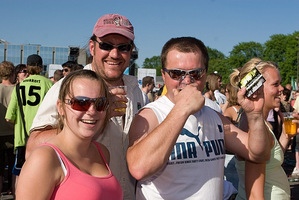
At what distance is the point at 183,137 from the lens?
201 centimetres

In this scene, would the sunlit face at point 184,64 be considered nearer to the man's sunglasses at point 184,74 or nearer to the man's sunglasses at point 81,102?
the man's sunglasses at point 184,74

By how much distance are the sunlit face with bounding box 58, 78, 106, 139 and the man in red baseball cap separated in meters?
0.33

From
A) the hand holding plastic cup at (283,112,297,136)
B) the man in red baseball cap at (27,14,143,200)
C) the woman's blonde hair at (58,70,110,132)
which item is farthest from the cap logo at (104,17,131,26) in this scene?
the hand holding plastic cup at (283,112,297,136)

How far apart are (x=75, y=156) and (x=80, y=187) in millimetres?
215

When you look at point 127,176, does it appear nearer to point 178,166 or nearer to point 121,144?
point 121,144

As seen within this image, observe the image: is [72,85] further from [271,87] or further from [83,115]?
[271,87]

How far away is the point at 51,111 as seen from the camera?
2.26 metres

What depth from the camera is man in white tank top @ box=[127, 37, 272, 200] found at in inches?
70.4

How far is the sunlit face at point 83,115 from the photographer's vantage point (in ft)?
6.31

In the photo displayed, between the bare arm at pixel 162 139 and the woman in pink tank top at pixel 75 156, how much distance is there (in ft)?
0.77

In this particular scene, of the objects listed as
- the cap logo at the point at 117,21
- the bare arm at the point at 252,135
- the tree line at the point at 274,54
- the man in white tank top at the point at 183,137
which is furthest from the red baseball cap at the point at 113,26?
the tree line at the point at 274,54

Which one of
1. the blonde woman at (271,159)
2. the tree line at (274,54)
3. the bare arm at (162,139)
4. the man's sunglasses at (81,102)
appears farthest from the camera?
the tree line at (274,54)

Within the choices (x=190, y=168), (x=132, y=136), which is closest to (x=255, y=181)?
(x=190, y=168)

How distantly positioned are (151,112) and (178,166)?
35 centimetres
